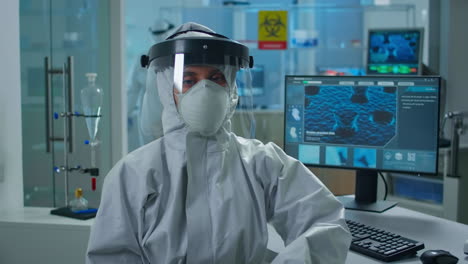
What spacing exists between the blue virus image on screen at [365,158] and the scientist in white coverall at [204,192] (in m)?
0.57

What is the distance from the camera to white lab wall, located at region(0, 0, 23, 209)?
218cm

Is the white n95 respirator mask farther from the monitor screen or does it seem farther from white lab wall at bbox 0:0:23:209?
→ white lab wall at bbox 0:0:23:209

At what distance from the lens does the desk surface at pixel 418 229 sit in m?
1.31

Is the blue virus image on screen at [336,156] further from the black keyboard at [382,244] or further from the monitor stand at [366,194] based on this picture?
the black keyboard at [382,244]

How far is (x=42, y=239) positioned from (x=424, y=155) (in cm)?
155

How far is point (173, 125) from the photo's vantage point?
1220 mm

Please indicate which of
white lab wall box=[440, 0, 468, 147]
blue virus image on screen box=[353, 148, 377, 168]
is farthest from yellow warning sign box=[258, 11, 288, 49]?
blue virus image on screen box=[353, 148, 377, 168]

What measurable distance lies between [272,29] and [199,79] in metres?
3.74

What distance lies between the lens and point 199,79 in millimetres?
1200

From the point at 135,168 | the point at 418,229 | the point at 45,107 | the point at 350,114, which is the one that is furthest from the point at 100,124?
the point at 418,229

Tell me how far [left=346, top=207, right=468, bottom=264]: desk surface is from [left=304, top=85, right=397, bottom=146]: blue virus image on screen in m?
0.25

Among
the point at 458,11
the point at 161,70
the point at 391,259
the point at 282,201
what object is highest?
the point at 458,11

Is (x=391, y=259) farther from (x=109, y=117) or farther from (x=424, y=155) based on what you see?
(x=109, y=117)

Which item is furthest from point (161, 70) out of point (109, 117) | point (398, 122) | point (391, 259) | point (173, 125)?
point (109, 117)
